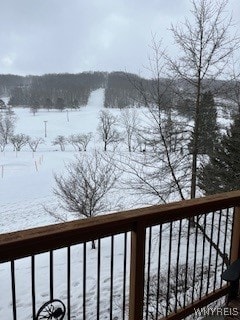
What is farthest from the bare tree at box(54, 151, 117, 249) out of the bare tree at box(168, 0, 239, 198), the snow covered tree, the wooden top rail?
the wooden top rail

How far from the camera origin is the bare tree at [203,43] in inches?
392

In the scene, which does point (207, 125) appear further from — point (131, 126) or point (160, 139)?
Result: point (131, 126)

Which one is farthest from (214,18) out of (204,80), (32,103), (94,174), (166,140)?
(32,103)

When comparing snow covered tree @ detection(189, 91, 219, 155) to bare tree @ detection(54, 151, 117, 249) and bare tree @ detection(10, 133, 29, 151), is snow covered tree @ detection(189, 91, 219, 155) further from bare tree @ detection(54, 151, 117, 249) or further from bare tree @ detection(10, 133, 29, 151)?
bare tree @ detection(10, 133, 29, 151)

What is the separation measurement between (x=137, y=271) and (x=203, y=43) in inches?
372

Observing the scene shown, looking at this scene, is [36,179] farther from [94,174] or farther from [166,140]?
[166,140]

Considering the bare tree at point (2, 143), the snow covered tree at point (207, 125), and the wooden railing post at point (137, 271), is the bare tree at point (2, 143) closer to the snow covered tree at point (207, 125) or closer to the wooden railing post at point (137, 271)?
the snow covered tree at point (207, 125)

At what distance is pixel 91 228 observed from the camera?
1.59m

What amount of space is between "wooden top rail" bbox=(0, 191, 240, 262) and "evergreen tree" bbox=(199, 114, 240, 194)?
27.6ft

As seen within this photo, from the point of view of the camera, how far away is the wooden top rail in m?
1.35

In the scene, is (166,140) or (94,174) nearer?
(166,140)

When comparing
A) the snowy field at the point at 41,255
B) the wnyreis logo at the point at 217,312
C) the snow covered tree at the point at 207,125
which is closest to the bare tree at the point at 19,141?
the snowy field at the point at 41,255

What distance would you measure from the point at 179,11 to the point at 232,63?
2875 millimetres

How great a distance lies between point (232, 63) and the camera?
10.0 metres
